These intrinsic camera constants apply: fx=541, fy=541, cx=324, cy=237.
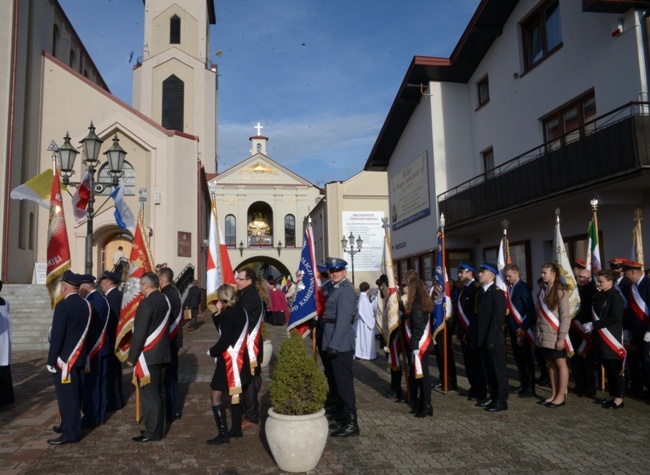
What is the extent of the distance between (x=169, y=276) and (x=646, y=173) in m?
8.15

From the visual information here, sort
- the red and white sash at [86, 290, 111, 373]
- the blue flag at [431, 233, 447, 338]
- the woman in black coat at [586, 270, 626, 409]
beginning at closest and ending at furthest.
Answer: the red and white sash at [86, 290, 111, 373]
the woman in black coat at [586, 270, 626, 409]
the blue flag at [431, 233, 447, 338]

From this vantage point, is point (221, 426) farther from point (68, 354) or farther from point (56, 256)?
point (56, 256)

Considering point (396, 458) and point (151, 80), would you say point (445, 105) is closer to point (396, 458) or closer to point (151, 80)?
point (396, 458)

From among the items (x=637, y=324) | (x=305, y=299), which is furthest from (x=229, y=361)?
(x=637, y=324)

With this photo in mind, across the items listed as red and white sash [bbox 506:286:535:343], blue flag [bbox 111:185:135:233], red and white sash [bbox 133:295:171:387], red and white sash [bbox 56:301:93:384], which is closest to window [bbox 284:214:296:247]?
blue flag [bbox 111:185:135:233]

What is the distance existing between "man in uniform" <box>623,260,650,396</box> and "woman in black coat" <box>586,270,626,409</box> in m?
0.31

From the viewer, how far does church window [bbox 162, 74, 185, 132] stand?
3678 centimetres

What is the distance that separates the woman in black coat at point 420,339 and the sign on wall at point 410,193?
12.3 meters

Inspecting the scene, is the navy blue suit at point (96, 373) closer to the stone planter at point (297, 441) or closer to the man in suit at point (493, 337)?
the stone planter at point (297, 441)

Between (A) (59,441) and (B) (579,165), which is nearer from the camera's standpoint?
(A) (59,441)

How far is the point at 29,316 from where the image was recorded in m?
15.9

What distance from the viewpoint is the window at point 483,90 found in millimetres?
17828

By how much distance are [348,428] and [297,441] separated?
4.72ft

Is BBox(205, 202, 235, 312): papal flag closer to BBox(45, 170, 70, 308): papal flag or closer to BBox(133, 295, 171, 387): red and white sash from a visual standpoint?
BBox(133, 295, 171, 387): red and white sash
